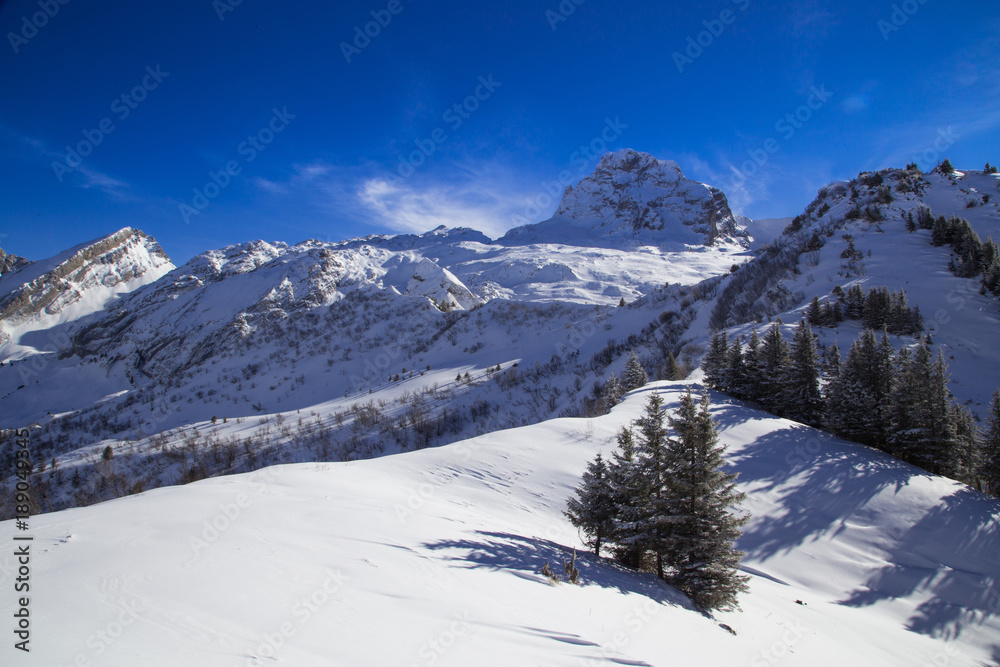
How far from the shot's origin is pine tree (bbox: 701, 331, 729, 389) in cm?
2050

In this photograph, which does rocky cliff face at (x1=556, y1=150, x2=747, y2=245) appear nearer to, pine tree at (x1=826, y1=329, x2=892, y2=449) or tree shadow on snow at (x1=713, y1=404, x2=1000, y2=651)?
pine tree at (x1=826, y1=329, x2=892, y2=449)

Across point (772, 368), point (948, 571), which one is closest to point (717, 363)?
point (772, 368)

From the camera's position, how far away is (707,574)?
653 cm

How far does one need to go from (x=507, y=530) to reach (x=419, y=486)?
7.85 ft

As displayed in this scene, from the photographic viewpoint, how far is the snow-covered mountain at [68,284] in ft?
328

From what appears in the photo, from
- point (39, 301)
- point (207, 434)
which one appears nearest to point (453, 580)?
point (207, 434)

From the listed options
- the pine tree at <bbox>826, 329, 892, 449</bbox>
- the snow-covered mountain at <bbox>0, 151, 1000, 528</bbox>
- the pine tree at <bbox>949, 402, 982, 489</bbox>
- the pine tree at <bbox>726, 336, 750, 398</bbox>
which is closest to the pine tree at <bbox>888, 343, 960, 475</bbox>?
the pine tree at <bbox>949, 402, 982, 489</bbox>

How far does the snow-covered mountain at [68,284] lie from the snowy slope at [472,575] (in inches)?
5115

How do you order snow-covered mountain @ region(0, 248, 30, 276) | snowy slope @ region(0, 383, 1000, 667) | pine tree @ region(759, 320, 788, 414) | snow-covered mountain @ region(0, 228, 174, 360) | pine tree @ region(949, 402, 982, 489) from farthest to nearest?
snow-covered mountain @ region(0, 248, 30, 276), snow-covered mountain @ region(0, 228, 174, 360), pine tree @ region(759, 320, 788, 414), pine tree @ region(949, 402, 982, 489), snowy slope @ region(0, 383, 1000, 667)

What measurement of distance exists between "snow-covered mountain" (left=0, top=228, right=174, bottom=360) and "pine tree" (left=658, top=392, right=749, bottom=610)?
134 metres

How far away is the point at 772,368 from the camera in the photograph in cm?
1867

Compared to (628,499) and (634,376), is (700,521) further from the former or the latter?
(634,376)

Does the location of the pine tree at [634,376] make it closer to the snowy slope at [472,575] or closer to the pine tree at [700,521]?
the snowy slope at [472,575]

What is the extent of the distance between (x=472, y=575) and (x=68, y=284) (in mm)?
165949
